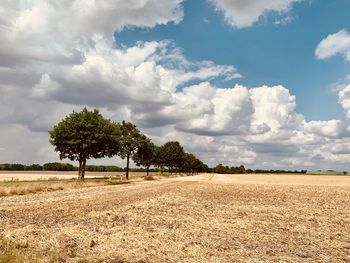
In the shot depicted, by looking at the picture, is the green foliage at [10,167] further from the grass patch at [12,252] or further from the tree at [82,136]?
the grass patch at [12,252]

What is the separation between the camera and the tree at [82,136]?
244ft

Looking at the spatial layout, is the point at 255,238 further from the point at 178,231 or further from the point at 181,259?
the point at 181,259

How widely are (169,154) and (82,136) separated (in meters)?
94.0

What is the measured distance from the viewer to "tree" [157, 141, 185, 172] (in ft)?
542

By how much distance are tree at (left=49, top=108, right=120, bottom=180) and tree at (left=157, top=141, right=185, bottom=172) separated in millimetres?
84517

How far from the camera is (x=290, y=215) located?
74.0 ft

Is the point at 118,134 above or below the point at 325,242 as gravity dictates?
above

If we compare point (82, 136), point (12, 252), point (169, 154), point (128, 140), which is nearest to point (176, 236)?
point (12, 252)

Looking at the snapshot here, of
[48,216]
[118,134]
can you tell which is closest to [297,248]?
[48,216]

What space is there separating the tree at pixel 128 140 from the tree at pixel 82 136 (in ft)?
38.6

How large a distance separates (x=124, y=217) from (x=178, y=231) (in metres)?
5.01

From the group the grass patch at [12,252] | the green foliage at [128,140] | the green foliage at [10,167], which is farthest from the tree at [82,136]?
the green foliage at [10,167]

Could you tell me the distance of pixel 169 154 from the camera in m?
166

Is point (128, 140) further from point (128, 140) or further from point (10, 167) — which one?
point (10, 167)
